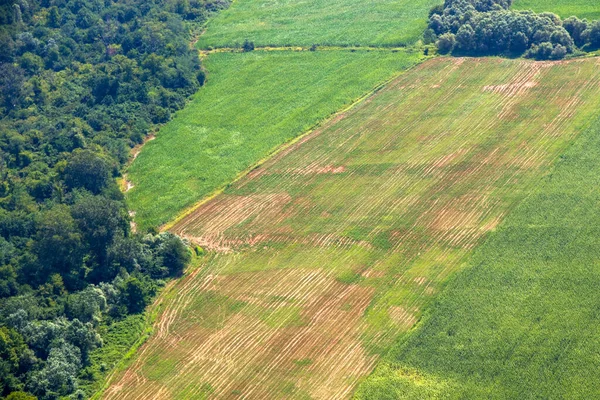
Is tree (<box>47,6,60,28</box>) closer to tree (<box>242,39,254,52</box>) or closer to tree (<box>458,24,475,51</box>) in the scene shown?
tree (<box>242,39,254,52</box>)

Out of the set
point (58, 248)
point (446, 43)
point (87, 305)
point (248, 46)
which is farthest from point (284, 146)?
point (87, 305)

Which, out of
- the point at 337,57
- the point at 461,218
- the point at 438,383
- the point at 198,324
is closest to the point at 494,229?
the point at 461,218

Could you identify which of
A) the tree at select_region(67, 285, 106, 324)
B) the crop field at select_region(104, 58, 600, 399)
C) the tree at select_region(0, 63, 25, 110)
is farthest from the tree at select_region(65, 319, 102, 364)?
the tree at select_region(0, 63, 25, 110)

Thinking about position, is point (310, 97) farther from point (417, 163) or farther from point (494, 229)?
point (494, 229)

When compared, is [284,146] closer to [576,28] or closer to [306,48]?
[306,48]

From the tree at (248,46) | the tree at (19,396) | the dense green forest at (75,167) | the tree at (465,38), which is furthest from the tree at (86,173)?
the tree at (465,38)

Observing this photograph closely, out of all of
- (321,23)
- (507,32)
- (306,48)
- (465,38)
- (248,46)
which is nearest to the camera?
(507,32)
